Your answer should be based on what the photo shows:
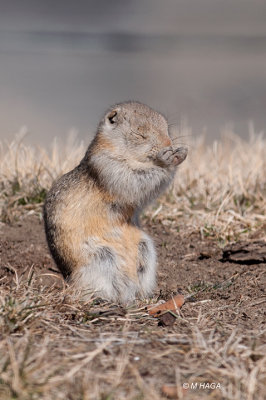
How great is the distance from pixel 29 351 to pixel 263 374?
3.21 ft

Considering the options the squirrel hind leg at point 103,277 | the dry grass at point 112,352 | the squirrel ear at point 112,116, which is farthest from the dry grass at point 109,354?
the squirrel ear at point 112,116

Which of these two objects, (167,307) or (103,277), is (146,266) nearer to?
(103,277)

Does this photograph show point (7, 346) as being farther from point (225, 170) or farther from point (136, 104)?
point (225, 170)

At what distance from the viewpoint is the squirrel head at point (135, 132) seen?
13.6 feet

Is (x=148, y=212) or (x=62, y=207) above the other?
(x=62, y=207)

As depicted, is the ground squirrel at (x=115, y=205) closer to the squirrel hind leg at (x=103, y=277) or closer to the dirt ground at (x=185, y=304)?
the squirrel hind leg at (x=103, y=277)

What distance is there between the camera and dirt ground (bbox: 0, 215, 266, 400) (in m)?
2.49

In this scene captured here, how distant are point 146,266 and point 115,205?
0.50 metres

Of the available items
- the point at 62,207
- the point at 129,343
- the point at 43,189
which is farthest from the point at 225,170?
the point at 129,343

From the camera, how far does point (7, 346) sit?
269 centimetres

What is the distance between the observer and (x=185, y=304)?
3.75 meters

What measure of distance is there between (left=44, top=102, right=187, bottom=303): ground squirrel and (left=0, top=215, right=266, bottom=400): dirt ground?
0.74 ft

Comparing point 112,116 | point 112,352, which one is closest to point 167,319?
point 112,352

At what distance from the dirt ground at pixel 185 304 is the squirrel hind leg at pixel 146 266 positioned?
0.11 meters
